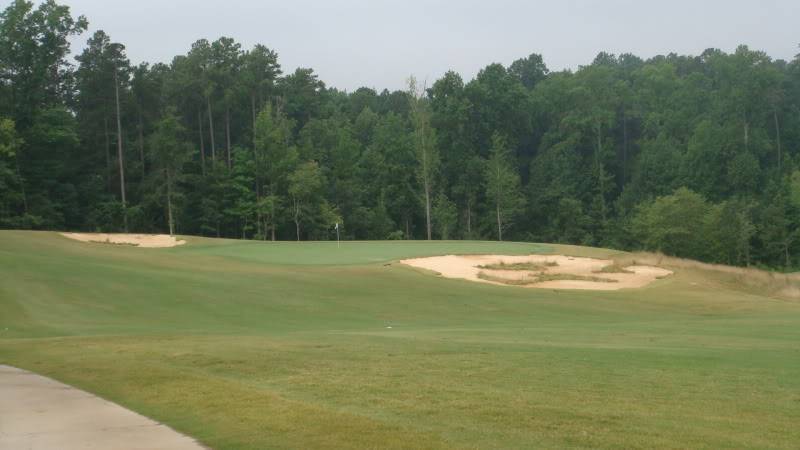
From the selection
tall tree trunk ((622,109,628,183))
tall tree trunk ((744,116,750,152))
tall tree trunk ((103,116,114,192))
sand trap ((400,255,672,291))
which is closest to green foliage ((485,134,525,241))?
tall tree trunk ((622,109,628,183))

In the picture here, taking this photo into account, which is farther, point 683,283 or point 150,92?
point 150,92

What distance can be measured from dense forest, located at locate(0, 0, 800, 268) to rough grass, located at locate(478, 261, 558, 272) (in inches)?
1666

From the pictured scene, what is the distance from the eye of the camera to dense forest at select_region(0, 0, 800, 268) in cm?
7562

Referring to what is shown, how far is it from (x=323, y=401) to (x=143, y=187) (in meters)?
71.5

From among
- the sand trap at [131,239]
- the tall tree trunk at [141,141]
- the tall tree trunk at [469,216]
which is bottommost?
the sand trap at [131,239]

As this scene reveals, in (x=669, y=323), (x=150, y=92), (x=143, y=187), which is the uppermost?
(x=150, y=92)

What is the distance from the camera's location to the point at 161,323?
22.3 metres

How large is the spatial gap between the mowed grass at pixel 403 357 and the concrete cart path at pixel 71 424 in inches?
14.0

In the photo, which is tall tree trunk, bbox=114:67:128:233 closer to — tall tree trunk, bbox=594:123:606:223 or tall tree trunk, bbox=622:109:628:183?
tall tree trunk, bbox=594:123:606:223

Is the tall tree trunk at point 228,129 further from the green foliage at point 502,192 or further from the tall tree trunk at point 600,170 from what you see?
the tall tree trunk at point 600,170

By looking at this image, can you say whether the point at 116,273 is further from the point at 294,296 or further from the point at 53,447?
the point at 53,447

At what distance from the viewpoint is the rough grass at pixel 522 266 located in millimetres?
39500

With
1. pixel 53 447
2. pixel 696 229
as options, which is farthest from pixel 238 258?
pixel 696 229

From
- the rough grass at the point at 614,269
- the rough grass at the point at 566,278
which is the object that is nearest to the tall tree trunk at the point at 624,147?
the rough grass at the point at 614,269
